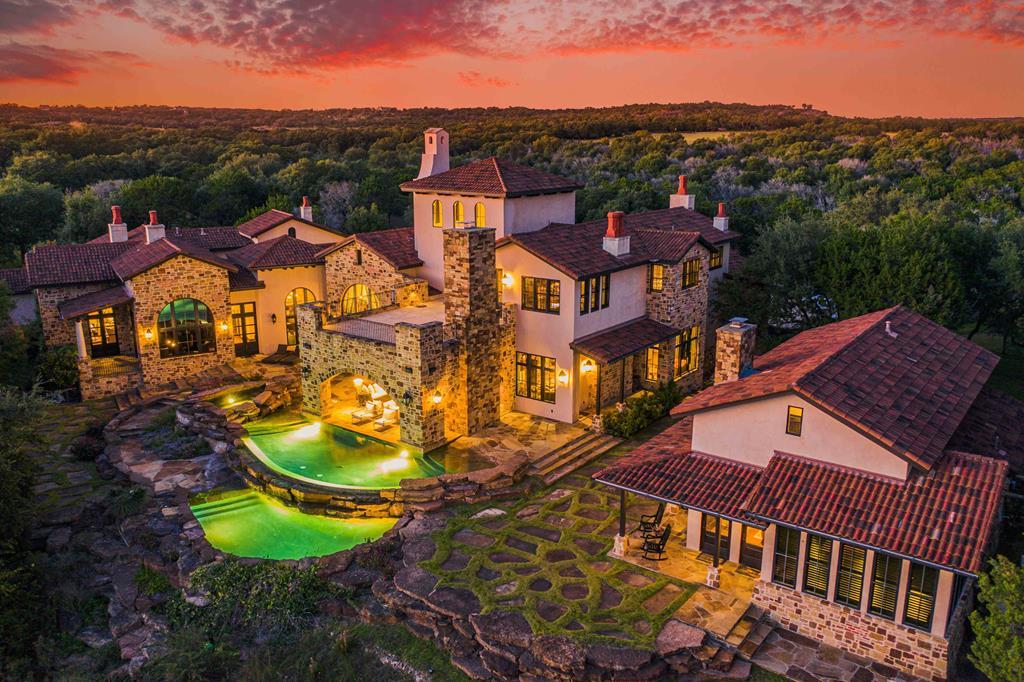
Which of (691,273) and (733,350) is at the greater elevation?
(691,273)

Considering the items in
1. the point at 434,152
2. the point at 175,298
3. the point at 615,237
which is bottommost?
the point at 175,298

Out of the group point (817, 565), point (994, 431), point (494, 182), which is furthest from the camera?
point (494, 182)

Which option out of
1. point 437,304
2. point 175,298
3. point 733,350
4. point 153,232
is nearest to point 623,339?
point 733,350

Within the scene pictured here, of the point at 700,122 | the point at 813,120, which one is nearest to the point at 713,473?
the point at 700,122

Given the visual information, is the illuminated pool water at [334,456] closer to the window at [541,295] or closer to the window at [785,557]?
the window at [541,295]

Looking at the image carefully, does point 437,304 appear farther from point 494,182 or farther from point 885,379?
point 885,379

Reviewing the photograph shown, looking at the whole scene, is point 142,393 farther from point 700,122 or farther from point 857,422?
point 700,122

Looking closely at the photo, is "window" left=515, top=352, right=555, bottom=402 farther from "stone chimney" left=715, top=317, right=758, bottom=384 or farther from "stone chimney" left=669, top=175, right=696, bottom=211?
"stone chimney" left=669, top=175, right=696, bottom=211

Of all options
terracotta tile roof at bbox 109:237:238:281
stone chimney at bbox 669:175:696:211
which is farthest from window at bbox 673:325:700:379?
terracotta tile roof at bbox 109:237:238:281

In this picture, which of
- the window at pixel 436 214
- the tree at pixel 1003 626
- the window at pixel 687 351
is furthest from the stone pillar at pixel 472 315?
the tree at pixel 1003 626
